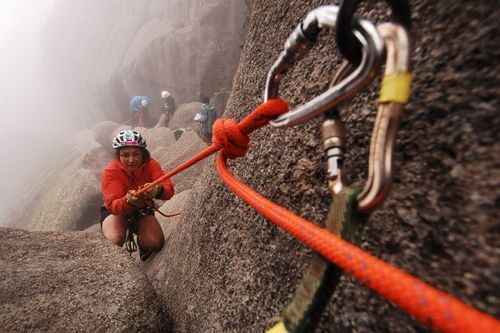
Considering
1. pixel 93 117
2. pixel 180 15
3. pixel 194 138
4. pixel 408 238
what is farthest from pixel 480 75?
pixel 93 117

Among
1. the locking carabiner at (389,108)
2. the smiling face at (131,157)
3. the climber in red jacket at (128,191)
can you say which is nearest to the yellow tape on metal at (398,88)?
the locking carabiner at (389,108)

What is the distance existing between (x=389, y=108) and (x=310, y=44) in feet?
1.42

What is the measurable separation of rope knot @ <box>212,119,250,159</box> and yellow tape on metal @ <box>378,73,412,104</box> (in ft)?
3.00

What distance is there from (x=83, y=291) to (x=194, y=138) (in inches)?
373

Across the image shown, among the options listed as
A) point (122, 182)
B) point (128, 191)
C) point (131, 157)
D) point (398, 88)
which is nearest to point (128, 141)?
point (131, 157)

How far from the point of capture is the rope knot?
160cm

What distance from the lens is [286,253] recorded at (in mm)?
1538

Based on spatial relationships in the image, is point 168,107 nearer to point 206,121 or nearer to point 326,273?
point 206,121

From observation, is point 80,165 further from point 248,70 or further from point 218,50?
point 248,70

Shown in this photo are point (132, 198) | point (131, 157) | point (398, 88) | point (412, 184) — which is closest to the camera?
point (398, 88)

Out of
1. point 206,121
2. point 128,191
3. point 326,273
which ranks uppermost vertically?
point 326,273

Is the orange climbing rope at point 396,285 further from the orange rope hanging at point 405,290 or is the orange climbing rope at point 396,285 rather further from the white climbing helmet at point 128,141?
the white climbing helmet at point 128,141

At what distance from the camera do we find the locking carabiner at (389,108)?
78cm

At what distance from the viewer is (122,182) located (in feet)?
16.7
